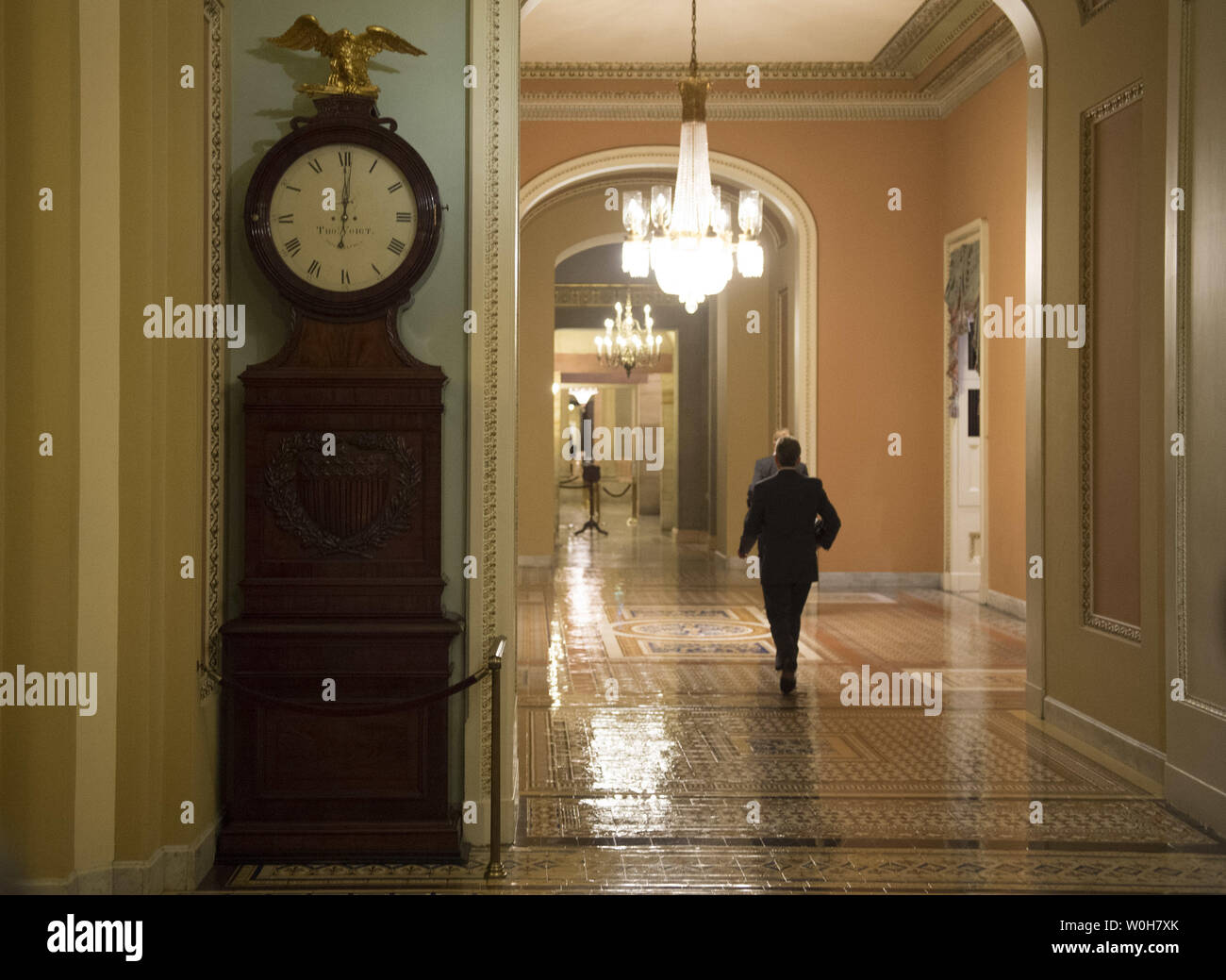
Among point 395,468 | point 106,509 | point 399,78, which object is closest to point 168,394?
point 106,509

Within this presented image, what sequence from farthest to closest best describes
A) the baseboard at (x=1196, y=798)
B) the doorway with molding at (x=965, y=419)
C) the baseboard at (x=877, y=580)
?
the baseboard at (x=877, y=580) → the doorway with molding at (x=965, y=419) → the baseboard at (x=1196, y=798)

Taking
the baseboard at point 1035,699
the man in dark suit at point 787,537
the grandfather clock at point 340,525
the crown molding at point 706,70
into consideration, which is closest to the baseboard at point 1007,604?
the baseboard at point 1035,699

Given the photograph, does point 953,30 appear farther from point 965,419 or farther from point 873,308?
point 965,419

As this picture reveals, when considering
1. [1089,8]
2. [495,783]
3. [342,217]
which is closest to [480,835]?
[495,783]

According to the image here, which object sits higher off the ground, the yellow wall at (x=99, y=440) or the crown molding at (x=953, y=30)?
the crown molding at (x=953, y=30)

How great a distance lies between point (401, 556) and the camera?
414cm

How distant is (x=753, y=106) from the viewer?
457 inches

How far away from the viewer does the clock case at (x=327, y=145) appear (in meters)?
4.05

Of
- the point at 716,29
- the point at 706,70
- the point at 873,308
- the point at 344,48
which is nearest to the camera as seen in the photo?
the point at 344,48

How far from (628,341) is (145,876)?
51.1 ft

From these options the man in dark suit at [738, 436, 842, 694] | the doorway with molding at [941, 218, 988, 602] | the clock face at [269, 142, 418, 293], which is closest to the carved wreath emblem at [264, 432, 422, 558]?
the clock face at [269, 142, 418, 293]

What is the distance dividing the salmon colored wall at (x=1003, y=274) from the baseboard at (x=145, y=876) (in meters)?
7.61

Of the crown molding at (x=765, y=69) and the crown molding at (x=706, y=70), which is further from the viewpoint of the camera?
the crown molding at (x=706, y=70)

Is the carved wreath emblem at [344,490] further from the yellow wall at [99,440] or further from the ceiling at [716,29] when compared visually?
the ceiling at [716,29]
